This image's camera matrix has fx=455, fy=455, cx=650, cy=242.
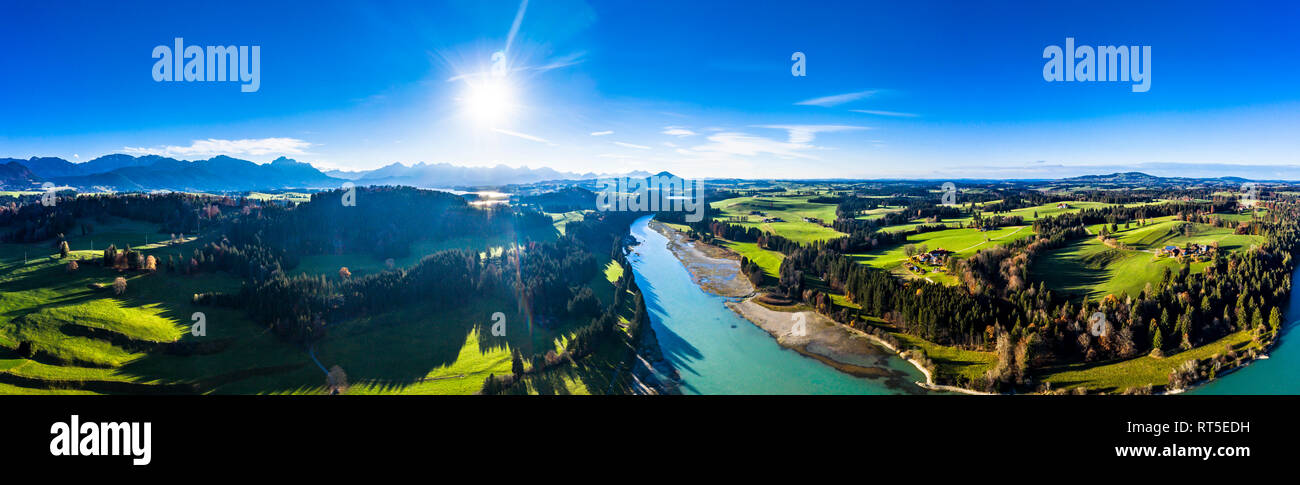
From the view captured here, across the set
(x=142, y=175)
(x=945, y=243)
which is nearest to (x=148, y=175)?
(x=142, y=175)

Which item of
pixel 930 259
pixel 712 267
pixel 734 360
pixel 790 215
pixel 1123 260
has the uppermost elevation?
pixel 790 215

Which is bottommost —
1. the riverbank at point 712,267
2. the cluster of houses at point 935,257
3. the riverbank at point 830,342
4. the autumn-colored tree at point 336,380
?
the autumn-colored tree at point 336,380

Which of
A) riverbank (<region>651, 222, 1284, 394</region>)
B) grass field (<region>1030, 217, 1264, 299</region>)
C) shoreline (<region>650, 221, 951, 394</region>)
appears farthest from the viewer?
grass field (<region>1030, 217, 1264, 299</region>)

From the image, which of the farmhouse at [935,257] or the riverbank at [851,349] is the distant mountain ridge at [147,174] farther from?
the farmhouse at [935,257]

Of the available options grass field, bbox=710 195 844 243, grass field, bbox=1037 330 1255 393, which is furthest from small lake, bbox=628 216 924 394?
grass field, bbox=710 195 844 243

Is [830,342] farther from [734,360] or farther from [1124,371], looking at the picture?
[1124,371]

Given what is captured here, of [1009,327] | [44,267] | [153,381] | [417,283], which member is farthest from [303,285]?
[1009,327]

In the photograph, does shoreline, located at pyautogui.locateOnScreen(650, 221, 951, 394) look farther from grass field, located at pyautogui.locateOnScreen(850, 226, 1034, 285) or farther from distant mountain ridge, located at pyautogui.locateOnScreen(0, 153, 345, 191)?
distant mountain ridge, located at pyautogui.locateOnScreen(0, 153, 345, 191)

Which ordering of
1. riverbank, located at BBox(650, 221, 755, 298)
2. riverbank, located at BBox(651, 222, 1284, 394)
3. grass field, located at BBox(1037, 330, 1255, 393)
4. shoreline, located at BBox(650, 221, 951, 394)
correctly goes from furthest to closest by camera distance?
riverbank, located at BBox(650, 221, 755, 298) < shoreline, located at BBox(650, 221, 951, 394) < riverbank, located at BBox(651, 222, 1284, 394) < grass field, located at BBox(1037, 330, 1255, 393)

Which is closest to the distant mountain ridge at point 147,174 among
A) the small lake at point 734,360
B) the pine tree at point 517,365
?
the pine tree at point 517,365
